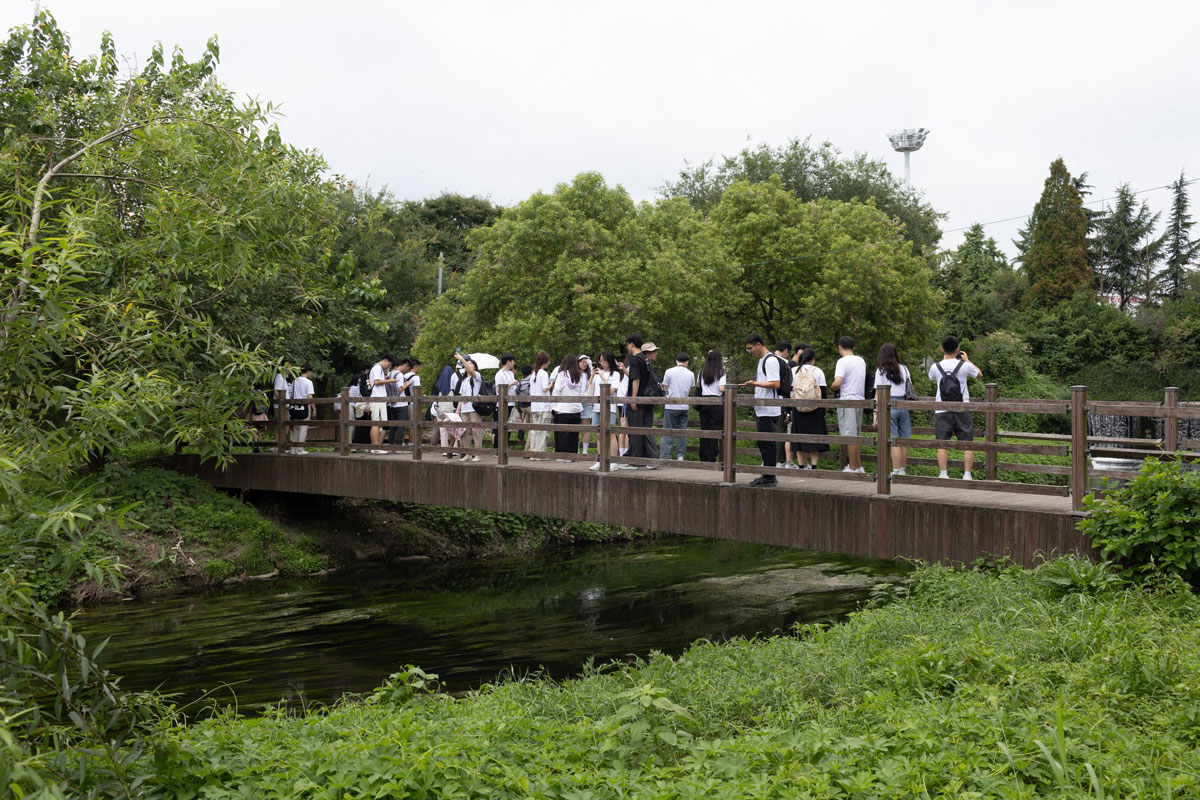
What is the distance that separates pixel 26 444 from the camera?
4.29 metres

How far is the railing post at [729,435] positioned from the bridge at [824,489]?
0.04ft

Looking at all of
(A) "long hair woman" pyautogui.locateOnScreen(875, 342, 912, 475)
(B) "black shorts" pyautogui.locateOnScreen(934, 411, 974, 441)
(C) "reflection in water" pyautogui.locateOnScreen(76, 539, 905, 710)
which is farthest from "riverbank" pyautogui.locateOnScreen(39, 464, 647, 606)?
(B) "black shorts" pyautogui.locateOnScreen(934, 411, 974, 441)

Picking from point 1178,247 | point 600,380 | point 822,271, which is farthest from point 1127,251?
point 600,380

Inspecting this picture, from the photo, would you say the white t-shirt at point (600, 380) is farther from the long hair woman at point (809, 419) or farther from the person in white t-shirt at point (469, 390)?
the long hair woman at point (809, 419)

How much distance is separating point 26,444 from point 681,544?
55.7ft

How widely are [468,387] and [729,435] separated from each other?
21.2ft

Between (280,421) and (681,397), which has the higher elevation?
(681,397)

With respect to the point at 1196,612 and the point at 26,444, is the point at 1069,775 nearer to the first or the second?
the point at 1196,612

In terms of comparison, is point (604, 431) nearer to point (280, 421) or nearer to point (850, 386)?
point (850, 386)

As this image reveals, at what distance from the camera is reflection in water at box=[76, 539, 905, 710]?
10562mm

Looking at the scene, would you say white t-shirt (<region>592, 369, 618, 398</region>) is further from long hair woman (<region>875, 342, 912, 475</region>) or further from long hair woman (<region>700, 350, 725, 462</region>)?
long hair woman (<region>875, 342, 912, 475</region>)

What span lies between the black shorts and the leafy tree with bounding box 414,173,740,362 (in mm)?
13710

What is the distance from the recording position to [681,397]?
11172 mm

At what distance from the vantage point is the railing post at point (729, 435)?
10.4 metres
